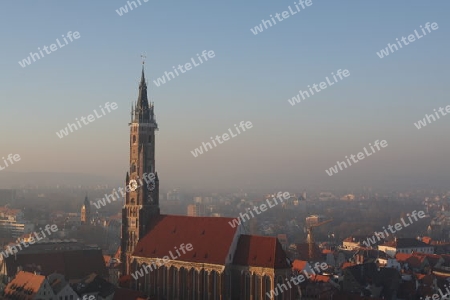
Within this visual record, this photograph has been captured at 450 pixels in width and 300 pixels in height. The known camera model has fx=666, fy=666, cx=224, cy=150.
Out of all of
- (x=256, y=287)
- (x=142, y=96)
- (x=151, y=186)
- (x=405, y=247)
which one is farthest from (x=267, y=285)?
(x=405, y=247)

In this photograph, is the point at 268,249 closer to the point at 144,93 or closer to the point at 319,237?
the point at 144,93

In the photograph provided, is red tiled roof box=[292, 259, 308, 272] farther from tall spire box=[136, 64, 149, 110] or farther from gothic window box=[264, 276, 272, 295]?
tall spire box=[136, 64, 149, 110]

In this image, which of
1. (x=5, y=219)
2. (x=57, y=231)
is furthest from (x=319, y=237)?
(x=5, y=219)

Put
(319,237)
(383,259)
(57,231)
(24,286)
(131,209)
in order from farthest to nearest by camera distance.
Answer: (319,237) → (57,231) → (383,259) → (131,209) → (24,286)

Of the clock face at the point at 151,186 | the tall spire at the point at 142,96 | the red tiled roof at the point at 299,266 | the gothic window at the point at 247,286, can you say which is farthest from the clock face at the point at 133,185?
the red tiled roof at the point at 299,266

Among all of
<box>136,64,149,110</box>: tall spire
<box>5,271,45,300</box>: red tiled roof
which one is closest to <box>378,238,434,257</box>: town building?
<box>136,64,149,110</box>: tall spire
